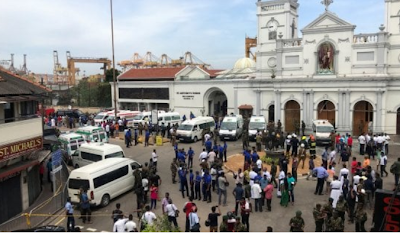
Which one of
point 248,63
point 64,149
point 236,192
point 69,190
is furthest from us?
point 248,63

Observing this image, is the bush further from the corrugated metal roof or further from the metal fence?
the corrugated metal roof

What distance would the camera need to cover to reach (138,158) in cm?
2578

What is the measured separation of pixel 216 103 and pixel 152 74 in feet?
33.2

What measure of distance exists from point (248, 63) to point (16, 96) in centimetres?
4101

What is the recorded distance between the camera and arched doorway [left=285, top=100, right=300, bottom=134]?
36594mm

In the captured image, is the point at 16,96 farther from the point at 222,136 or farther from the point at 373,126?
the point at 373,126

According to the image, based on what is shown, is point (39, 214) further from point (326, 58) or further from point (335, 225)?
point (326, 58)

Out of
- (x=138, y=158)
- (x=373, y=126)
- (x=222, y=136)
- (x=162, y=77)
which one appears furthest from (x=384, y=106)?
(x=162, y=77)

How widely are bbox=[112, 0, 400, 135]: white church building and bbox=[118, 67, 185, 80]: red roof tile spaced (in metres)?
5.64

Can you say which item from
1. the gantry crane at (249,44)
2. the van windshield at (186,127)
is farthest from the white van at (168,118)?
the gantry crane at (249,44)

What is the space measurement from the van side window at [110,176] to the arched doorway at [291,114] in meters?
22.6

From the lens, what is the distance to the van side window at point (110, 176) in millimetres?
15955

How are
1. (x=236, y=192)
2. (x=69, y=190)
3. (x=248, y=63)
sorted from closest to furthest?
(x=236, y=192) < (x=69, y=190) < (x=248, y=63)

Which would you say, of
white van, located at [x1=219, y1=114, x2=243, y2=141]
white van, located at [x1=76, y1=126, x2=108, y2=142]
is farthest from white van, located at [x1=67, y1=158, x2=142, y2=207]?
white van, located at [x1=219, y1=114, x2=243, y2=141]
